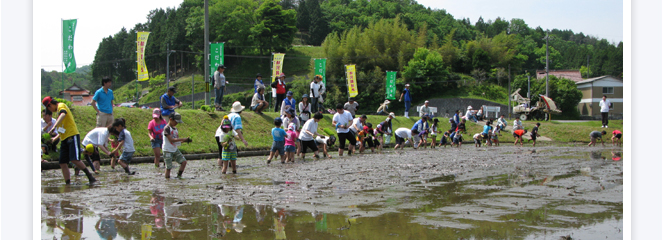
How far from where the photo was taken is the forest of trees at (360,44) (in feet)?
198

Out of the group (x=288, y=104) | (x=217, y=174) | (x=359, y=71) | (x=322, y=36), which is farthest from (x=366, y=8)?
(x=217, y=174)

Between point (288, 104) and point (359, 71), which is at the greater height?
point (359, 71)

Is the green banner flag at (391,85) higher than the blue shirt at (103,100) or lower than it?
higher

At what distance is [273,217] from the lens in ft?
17.8

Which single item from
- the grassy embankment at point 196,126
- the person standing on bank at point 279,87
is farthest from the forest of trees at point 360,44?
the grassy embankment at point 196,126

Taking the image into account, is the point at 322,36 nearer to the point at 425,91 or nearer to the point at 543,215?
the point at 425,91

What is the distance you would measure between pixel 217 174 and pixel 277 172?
1.24 metres

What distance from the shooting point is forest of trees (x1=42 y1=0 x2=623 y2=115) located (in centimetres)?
6034

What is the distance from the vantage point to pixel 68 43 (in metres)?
26.9

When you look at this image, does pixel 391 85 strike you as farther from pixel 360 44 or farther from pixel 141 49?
pixel 360 44

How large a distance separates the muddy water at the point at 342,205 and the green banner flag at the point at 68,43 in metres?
19.3

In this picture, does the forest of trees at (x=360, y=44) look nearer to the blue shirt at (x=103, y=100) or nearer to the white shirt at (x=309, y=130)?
the white shirt at (x=309, y=130)

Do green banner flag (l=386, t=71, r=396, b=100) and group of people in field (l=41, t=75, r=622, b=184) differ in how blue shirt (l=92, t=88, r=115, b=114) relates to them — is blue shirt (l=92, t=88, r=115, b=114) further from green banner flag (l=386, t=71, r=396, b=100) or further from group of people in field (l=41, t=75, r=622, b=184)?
green banner flag (l=386, t=71, r=396, b=100)
